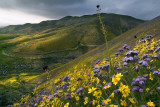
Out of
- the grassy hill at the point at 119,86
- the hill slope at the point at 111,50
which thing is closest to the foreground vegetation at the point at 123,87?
the grassy hill at the point at 119,86

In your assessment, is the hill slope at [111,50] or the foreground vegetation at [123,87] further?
the hill slope at [111,50]

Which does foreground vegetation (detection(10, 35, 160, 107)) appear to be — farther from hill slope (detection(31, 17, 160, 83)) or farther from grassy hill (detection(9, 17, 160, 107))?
hill slope (detection(31, 17, 160, 83))

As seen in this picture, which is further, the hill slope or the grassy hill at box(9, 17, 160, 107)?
the hill slope

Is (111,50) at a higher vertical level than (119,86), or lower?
lower

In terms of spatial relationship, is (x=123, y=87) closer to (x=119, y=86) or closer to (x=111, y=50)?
(x=119, y=86)

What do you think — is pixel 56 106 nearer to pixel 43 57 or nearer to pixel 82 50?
pixel 43 57

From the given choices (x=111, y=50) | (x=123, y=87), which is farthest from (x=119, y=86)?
(x=111, y=50)

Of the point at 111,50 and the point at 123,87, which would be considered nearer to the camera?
the point at 123,87

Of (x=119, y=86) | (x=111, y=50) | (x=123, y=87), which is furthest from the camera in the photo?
(x=111, y=50)

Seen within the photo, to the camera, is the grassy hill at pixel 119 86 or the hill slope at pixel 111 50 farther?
the hill slope at pixel 111 50

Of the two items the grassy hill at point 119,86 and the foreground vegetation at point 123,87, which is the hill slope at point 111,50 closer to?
the grassy hill at point 119,86

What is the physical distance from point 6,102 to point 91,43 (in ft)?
458

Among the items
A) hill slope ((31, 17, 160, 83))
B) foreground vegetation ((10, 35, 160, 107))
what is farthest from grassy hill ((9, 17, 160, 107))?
hill slope ((31, 17, 160, 83))

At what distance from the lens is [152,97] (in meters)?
3.17
